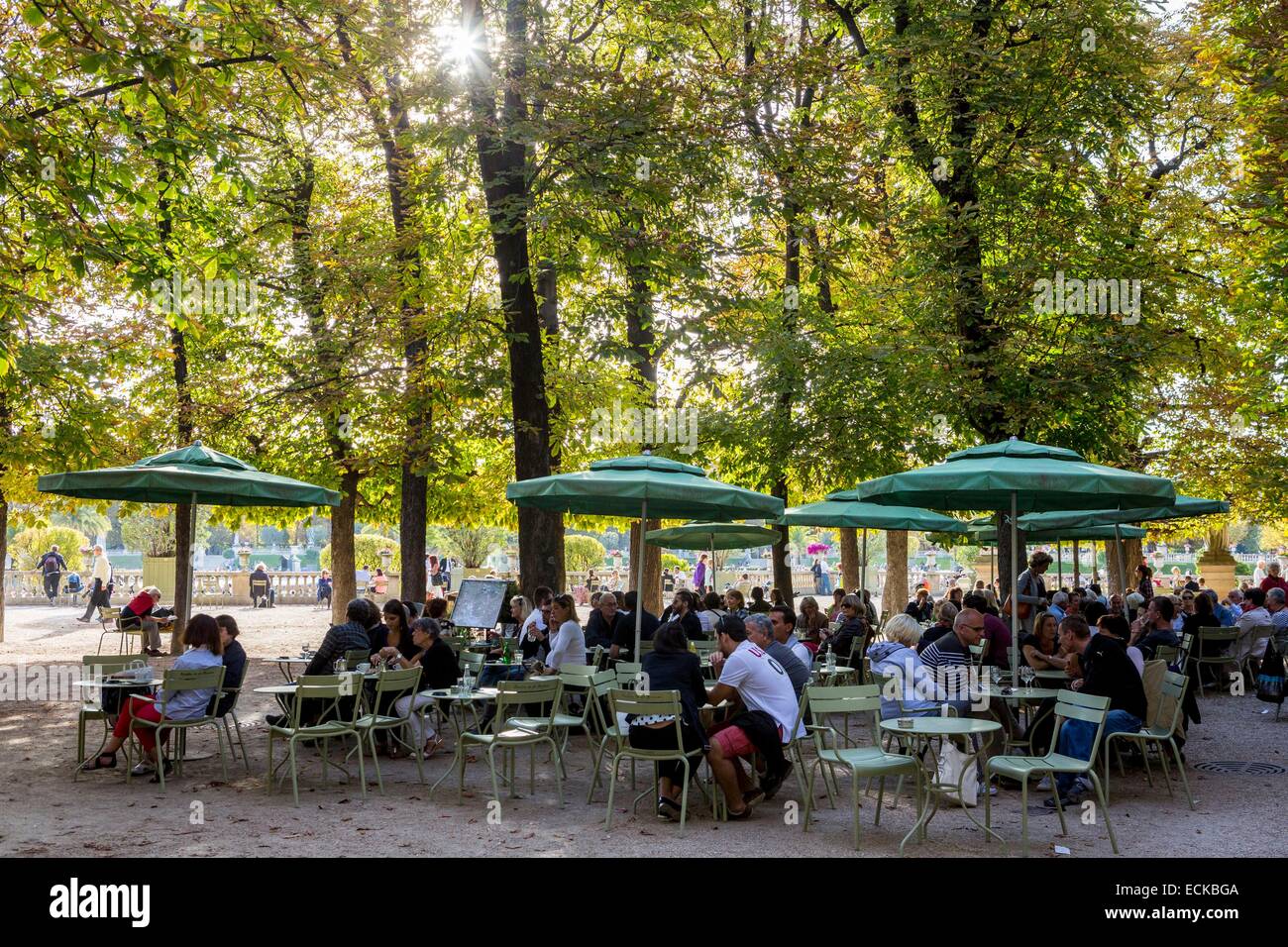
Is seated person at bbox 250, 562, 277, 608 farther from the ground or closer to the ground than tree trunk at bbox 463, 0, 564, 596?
closer to the ground

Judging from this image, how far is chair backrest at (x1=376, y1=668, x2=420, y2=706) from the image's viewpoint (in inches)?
360

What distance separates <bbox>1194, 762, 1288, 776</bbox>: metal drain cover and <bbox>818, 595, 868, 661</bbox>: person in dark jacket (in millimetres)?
3992

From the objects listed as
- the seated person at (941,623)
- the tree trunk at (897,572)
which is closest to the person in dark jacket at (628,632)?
the seated person at (941,623)

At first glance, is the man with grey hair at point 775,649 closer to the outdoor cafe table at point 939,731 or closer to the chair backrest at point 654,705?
the chair backrest at point 654,705

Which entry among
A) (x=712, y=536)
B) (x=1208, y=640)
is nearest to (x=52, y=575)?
(x=712, y=536)

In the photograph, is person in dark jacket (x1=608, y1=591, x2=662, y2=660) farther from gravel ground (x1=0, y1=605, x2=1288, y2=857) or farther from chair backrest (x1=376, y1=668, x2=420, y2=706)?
chair backrest (x1=376, y1=668, x2=420, y2=706)

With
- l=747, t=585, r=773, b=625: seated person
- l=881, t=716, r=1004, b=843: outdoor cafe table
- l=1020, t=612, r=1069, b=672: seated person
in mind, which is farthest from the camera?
l=747, t=585, r=773, b=625: seated person

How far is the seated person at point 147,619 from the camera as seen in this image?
1908 centimetres

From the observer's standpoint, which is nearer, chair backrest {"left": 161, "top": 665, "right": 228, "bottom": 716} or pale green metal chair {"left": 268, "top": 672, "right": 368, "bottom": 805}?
pale green metal chair {"left": 268, "top": 672, "right": 368, "bottom": 805}

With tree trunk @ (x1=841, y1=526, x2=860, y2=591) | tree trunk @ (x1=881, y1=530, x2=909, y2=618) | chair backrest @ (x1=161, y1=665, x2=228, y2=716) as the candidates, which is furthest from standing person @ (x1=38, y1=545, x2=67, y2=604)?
chair backrest @ (x1=161, y1=665, x2=228, y2=716)

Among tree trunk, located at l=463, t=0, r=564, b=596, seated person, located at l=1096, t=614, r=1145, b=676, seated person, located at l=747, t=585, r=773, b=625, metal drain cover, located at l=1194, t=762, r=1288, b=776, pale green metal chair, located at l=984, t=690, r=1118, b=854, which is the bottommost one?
metal drain cover, located at l=1194, t=762, r=1288, b=776
